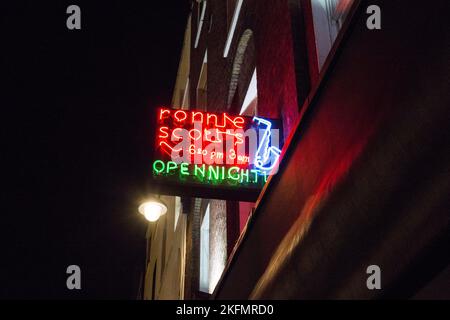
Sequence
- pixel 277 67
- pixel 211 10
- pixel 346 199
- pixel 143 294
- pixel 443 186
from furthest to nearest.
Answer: pixel 143 294 → pixel 211 10 → pixel 277 67 → pixel 346 199 → pixel 443 186

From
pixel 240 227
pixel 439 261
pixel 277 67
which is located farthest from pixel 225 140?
pixel 439 261

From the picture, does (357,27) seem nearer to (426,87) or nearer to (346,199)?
(426,87)

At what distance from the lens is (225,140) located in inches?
253

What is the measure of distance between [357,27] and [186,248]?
9253 millimetres

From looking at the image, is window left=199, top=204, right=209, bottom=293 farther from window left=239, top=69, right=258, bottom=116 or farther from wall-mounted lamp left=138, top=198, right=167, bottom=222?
window left=239, top=69, right=258, bottom=116

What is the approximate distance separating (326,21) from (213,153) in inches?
85.0

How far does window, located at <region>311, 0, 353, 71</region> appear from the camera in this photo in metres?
6.12

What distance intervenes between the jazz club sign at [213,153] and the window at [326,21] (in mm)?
1071

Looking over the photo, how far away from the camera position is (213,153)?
6273 millimetres

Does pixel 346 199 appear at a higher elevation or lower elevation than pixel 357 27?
lower

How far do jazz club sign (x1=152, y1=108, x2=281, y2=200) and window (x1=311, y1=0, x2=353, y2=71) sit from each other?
1.07 meters

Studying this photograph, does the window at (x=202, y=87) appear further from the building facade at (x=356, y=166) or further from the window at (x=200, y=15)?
the building facade at (x=356, y=166)

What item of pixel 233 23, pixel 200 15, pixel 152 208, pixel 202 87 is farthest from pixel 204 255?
pixel 200 15

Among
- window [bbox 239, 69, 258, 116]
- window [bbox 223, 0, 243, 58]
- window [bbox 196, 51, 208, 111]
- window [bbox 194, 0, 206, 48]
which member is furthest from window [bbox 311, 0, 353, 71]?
window [bbox 194, 0, 206, 48]
